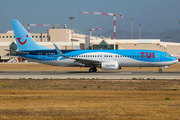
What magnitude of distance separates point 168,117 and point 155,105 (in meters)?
3.18

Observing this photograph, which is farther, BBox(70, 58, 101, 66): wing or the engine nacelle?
BBox(70, 58, 101, 66): wing

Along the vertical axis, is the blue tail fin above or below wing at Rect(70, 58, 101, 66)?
above

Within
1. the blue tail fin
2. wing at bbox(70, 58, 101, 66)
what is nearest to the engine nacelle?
wing at bbox(70, 58, 101, 66)

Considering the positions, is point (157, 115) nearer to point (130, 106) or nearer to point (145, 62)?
point (130, 106)

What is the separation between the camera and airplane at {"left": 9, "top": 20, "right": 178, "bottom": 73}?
45.0 metres

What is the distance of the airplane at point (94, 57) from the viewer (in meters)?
45.0

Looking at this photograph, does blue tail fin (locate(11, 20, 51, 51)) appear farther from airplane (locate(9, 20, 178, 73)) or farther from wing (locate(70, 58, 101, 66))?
wing (locate(70, 58, 101, 66))

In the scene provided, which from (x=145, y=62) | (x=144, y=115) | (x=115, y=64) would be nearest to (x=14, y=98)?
(x=144, y=115)

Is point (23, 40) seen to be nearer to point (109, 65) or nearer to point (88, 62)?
point (88, 62)

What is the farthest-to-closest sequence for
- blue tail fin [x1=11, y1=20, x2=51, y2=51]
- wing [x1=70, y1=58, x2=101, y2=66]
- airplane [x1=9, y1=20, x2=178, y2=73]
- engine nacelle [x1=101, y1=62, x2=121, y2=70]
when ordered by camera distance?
blue tail fin [x1=11, y1=20, x2=51, y2=51] → airplane [x1=9, y1=20, x2=178, y2=73] → wing [x1=70, y1=58, x2=101, y2=66] → engine nacelle [x1=101, y1=62, x2=121, y2=70]

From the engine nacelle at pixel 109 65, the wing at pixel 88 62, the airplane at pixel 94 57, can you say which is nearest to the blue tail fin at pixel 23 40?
the airplane at pixel 94 57

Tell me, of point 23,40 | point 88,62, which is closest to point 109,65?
point 88,62

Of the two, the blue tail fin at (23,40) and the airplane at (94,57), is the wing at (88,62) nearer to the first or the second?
the airplane at (94,57)

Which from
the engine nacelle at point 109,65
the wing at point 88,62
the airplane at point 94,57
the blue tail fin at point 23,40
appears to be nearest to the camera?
the engine nacelle at point 109,65
